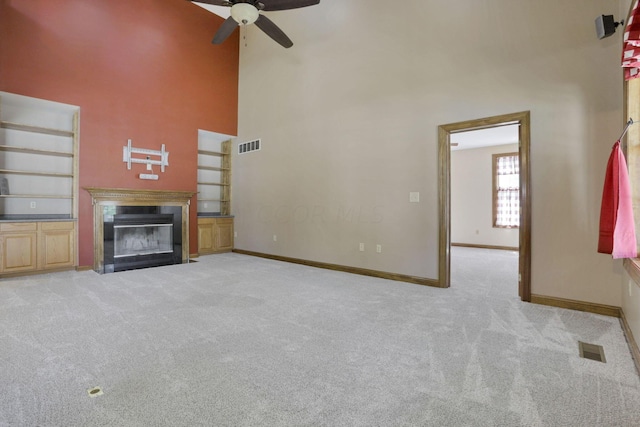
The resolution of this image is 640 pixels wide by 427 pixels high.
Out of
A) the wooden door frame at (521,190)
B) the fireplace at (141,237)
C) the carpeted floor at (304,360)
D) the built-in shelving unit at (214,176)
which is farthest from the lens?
the built-in shelving unit at (214,176)

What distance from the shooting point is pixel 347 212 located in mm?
5039

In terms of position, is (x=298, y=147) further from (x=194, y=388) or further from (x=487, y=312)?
(x=194, y=388)

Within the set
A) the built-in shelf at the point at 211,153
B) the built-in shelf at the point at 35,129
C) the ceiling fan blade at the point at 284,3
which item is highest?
the ceiling fan blade at the point at 284,3

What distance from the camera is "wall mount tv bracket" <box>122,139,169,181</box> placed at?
550 cm

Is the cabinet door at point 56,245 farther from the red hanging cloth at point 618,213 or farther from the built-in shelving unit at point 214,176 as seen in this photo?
the red hanging cloth at point 618,213

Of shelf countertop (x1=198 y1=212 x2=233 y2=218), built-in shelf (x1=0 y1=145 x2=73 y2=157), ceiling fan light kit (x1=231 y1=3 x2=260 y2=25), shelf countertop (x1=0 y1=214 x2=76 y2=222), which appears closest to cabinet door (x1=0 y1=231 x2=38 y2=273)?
→ shelf countertop (x1=0 y1=214 x2=76 y2=222)

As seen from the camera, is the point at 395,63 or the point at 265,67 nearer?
the point at 395,63

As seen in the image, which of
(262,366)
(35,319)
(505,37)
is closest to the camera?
(262,366)

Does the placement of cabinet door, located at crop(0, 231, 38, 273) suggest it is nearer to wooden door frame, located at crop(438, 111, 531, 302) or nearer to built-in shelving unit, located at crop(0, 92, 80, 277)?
built-in shelving unit, located at crop(0, 92, 80, 277)

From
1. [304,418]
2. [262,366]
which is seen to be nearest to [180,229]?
[262,366]

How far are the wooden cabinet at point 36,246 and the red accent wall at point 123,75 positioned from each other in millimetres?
202

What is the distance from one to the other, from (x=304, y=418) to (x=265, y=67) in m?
6.57

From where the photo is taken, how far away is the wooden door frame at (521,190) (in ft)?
11.1

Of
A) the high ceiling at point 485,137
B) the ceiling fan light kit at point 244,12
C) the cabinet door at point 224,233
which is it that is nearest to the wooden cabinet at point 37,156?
the cabinet door at point 224,233
